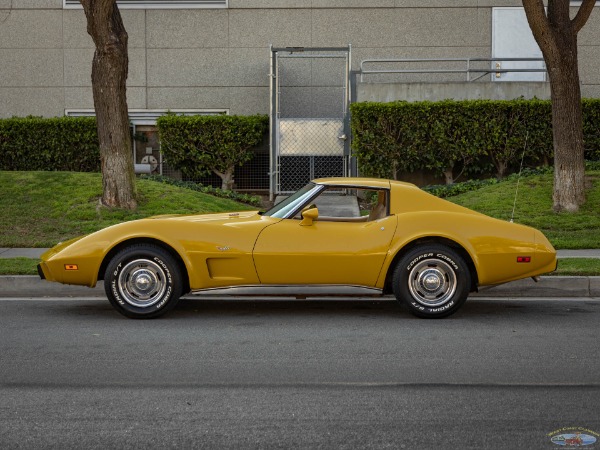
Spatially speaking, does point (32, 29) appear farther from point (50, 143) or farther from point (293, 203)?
point (293, 203)

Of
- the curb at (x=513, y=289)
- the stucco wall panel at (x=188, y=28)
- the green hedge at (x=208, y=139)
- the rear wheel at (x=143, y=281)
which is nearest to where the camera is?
the rear wheel at (x=143, y=281)

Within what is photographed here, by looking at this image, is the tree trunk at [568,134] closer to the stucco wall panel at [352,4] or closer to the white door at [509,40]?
the white door at [509,40]

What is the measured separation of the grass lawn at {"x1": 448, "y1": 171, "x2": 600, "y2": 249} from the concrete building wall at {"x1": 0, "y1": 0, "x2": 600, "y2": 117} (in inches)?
202

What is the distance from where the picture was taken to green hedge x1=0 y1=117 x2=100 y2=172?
63.5ft

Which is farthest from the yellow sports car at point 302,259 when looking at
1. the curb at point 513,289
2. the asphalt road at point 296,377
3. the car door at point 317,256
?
the curb at point 513,289

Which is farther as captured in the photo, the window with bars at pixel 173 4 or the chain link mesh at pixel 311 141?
the window with bars at pixel 173 4

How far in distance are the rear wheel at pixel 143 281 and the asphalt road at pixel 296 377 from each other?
0.18 metres

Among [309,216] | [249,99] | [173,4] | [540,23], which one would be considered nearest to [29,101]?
[173,4]

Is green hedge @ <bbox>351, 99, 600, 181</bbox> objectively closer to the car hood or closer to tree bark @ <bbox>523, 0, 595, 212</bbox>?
tree bark @ <bbox>523, 0, 595, 212</bbox>

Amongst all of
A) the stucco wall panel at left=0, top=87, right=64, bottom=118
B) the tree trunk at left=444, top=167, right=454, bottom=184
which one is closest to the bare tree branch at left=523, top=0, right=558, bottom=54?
the tree trunk at left=444, top=167, right=454, bottom=184

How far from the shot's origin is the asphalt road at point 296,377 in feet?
16.2

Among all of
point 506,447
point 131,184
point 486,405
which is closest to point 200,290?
point 486,405

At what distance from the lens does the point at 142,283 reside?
826 centimetres

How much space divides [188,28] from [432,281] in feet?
47.1
